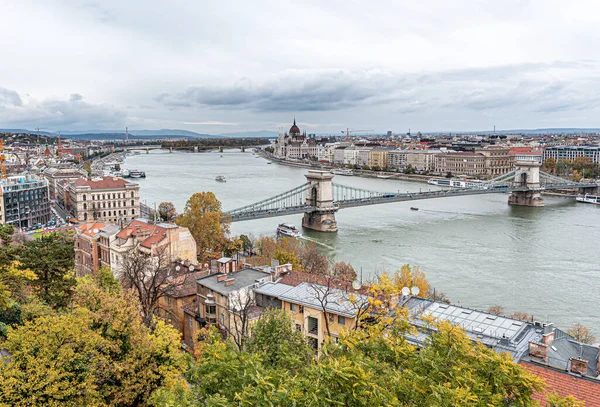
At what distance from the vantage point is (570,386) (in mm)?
5480

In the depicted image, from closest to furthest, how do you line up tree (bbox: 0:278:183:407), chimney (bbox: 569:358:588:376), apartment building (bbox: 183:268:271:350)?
tree (bbox: 0:278:183:407) → chimney (bbox: 569:358:588:376) → apartment building (bbox: 183:268:271:350)

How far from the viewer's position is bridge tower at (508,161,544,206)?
34969 mm

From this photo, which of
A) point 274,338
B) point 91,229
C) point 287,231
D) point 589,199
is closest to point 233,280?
point 274,338

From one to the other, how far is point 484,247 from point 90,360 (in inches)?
702

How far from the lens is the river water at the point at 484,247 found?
1402 centimetres

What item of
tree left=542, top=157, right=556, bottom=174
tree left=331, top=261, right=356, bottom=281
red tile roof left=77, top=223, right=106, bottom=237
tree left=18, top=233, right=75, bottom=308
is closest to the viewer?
tree left=18, top=233, right=75, bottom=308

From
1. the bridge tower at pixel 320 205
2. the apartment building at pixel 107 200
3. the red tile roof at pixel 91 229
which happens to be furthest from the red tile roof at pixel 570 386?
the apartment building at pixel 107 200

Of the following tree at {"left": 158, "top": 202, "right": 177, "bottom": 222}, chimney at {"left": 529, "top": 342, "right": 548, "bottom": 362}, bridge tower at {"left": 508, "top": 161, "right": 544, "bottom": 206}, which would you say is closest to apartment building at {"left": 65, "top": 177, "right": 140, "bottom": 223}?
tree at {"left": 158, "top": 202, "right": 177, "bottom": 222}

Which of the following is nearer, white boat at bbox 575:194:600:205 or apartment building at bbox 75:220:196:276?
apartment building at bbox 75:220:196:276

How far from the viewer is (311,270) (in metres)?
14.3

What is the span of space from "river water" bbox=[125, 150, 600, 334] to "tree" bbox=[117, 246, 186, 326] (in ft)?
22.9

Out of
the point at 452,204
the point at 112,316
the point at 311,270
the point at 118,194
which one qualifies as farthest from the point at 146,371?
the point at 452,204

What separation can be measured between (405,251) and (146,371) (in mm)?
15062

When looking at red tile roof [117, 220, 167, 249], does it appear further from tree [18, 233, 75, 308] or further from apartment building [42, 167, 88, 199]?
apartment building [42, 167, 88, 199]
